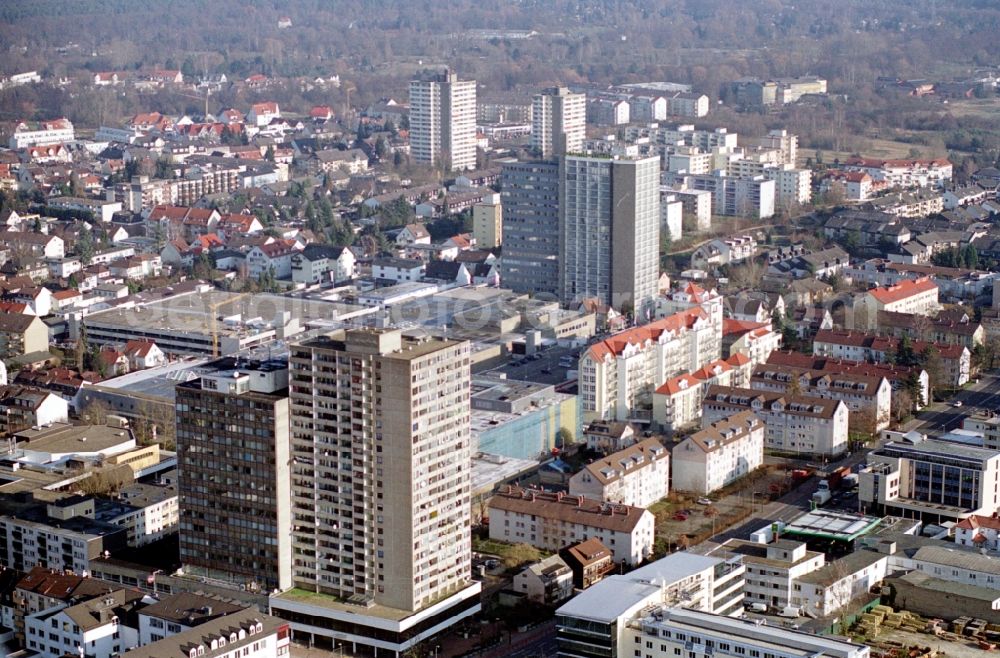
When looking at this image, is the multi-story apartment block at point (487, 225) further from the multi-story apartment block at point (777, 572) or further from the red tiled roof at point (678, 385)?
the multi-story apartment block at point (777, 572)

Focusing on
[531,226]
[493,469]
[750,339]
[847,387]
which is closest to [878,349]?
[750,339]

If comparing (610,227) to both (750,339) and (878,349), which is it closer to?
(750,339)

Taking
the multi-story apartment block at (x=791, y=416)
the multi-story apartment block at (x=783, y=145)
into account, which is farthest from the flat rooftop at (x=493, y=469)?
the multi-story apartment block at (x=783, y=145)

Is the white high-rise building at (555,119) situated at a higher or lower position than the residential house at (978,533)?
higher

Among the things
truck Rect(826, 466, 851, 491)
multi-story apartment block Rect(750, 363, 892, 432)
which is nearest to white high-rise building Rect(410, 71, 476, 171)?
multi-story apartment block Rect(750, 363, 892, 432)

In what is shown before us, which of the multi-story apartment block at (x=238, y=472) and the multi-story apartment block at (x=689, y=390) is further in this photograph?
the multi-story apartment block at (x=689, y=390)

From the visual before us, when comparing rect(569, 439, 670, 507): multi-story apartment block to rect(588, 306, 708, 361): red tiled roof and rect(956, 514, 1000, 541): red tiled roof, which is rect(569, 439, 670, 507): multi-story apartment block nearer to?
rect(588, 306, 708, 361): red tiled roof
